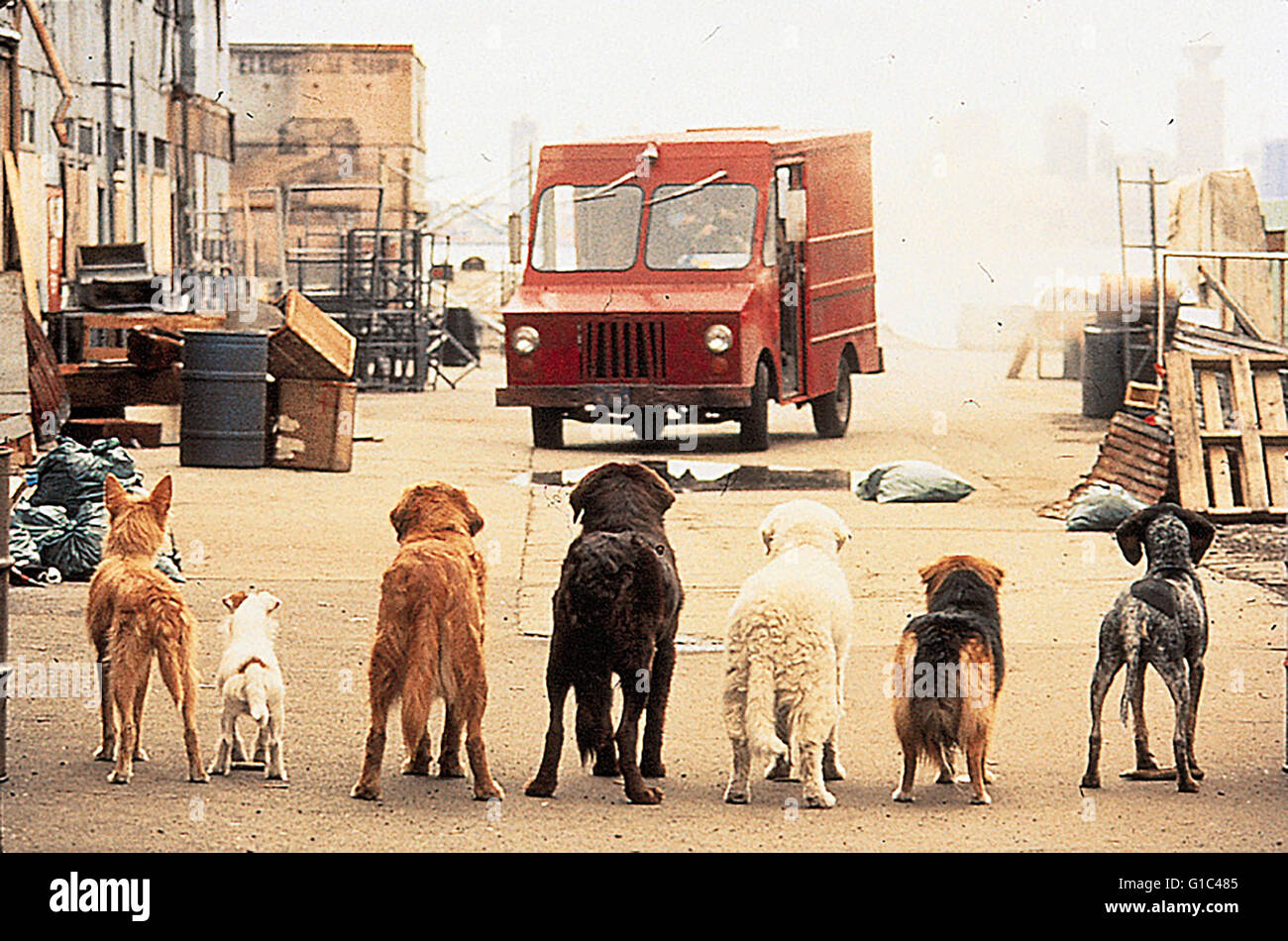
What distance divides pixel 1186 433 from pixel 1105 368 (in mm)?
8327

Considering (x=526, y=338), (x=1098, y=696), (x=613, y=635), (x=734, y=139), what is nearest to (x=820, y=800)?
(x=613, y=635)

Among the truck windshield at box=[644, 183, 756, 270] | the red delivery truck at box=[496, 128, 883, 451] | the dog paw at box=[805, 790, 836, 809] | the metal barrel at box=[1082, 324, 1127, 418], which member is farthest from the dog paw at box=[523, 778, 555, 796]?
the metal barrel at box=[1082, 324, 1127, 418]

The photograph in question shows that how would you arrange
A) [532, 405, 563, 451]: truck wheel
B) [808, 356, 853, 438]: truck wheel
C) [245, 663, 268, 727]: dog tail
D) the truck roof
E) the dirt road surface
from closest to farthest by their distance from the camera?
the dirt road surface, [245, 663, 268, 727]: dog tail, [532, 405, 563, 451]: truck wheel, the truck roof, [808, 356, 853, 438]: truck wheel

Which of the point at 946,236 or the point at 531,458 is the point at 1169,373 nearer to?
the point at 531,458

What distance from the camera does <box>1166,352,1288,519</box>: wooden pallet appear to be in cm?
1327

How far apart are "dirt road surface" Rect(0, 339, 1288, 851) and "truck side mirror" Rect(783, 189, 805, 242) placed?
322cm

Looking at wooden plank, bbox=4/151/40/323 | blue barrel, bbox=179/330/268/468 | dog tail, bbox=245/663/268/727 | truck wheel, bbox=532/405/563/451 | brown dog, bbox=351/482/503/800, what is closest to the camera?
brown dog, bbox=351/482/503/800

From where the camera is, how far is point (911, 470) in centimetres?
1460

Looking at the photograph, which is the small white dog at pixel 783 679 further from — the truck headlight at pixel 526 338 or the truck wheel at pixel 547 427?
the truck wheel at pixel 547 427

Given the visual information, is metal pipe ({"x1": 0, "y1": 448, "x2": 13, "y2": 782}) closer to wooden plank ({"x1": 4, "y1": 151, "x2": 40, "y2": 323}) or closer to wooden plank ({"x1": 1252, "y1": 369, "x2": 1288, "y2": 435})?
Result: wooden plank ({"x1": 4, "y1": 151, "x2": 40, "y2": 323})

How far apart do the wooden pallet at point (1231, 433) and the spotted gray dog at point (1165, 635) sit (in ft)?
22.9

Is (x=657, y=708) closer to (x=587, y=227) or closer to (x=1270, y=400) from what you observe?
(x=1270, y=400)

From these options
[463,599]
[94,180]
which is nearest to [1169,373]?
[463,599]

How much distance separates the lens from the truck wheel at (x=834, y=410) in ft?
63.8
